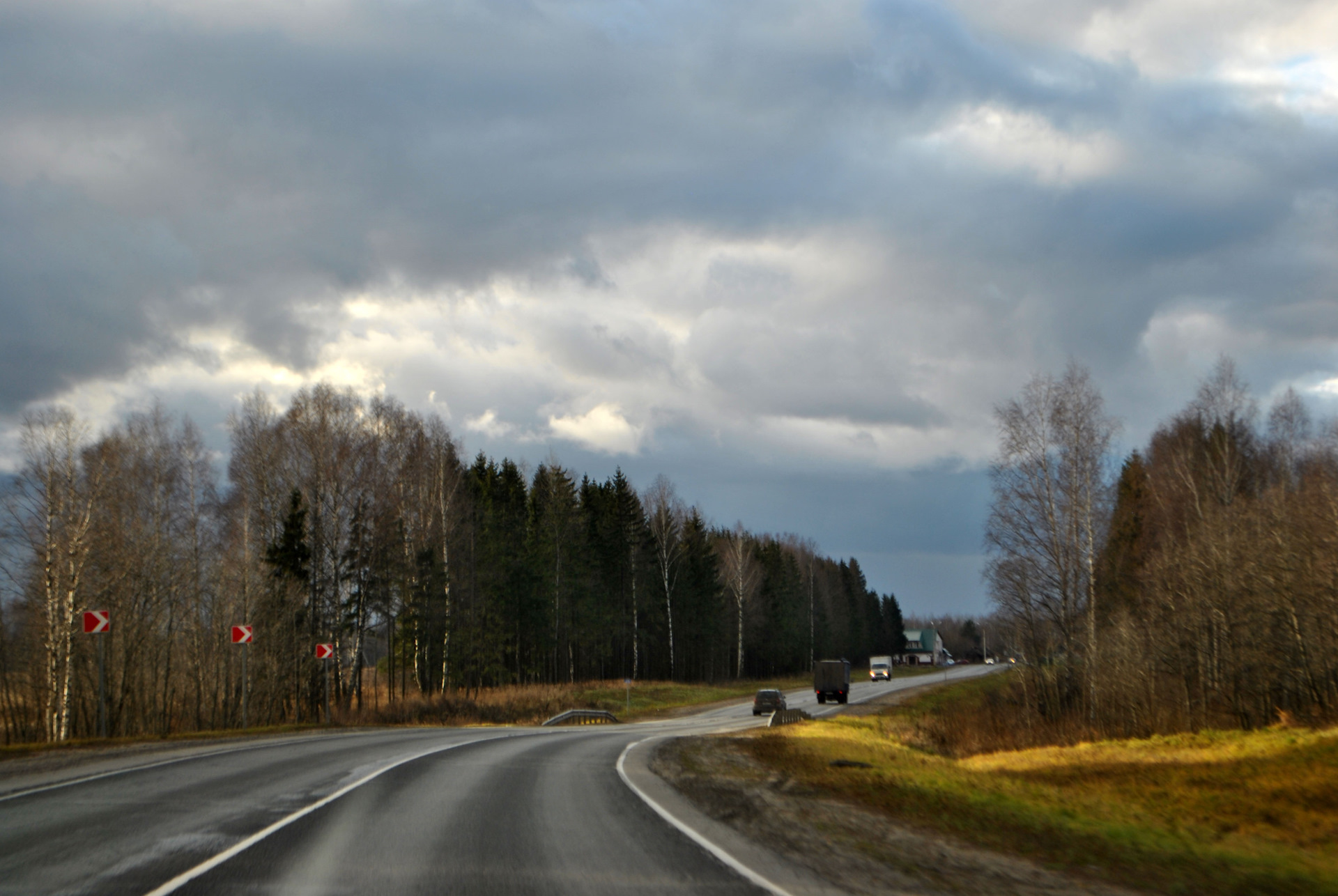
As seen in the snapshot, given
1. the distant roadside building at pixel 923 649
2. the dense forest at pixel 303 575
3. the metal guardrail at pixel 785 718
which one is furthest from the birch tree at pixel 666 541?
the distant roadside building at pixel 923 649

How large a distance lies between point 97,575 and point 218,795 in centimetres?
2812

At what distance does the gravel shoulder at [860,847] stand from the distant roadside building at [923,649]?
160474mm

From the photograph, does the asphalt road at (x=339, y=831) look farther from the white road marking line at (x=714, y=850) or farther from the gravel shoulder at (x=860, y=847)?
the gravel shoulder at (x=860, y=847)

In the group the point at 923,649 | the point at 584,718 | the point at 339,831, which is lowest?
the point at 923,649

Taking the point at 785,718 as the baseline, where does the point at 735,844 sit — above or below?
above

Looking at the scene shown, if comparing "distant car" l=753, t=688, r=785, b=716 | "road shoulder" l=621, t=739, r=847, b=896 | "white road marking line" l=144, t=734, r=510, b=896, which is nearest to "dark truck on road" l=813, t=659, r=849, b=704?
"distant car" l=753, t=688, r=785, b=716

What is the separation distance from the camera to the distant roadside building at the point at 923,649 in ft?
563

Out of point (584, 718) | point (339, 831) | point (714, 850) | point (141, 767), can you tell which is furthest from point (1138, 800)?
point (584, 718)

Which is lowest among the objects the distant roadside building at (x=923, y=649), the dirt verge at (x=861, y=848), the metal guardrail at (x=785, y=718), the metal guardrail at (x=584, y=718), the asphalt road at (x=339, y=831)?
the distant roadside building at (x=923, y=649)

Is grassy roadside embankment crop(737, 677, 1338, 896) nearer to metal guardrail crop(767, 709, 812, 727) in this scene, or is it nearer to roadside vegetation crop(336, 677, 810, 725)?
metal guardrail crop(767, 709, 812, 727)

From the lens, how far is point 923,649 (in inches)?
7082

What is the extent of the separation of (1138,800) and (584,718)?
35404mm

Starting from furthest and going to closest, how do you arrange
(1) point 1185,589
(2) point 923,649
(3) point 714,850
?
(2) point 923,649 → (1) point 1185,589 → (3) point 714,850

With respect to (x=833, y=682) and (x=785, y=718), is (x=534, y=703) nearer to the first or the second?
(x=785, y=718)
